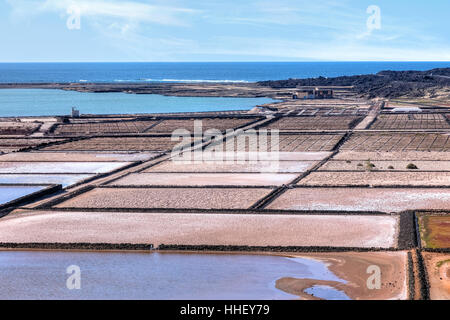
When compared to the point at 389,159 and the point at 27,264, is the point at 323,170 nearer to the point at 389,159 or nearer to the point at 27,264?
the point at 389,159

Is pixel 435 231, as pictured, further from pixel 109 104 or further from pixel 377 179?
pixel 109 104

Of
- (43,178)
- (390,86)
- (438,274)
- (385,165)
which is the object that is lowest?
(438,274)

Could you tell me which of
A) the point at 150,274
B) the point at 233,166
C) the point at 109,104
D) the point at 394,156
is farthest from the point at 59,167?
the point at 109,104

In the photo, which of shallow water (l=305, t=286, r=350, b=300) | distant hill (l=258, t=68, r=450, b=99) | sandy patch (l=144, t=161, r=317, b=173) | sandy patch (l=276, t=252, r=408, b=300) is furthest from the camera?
distant hill (l=258, t=68, r=450, b=99)

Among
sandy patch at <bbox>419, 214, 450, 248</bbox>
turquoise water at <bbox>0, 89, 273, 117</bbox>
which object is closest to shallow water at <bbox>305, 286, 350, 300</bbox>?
sandy patch at <bbox>419, 214, 450, 248</bbox>

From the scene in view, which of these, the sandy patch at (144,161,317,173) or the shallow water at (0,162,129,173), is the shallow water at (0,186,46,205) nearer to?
the shallow water at (0,162,129,173)

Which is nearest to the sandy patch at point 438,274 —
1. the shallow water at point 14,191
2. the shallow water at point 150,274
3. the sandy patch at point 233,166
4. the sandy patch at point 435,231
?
the sandy patch at point 435,231
